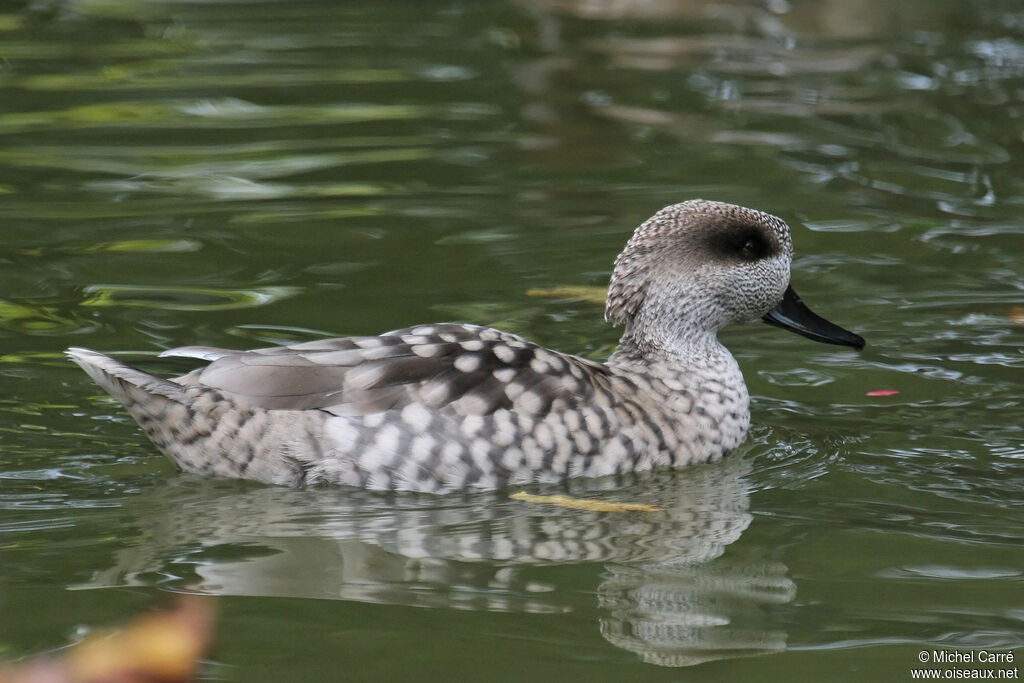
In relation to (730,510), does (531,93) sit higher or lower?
higher

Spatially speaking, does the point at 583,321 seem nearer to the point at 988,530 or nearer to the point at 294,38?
the point at 988,530

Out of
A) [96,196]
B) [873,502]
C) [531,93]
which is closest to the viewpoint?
[873,502]

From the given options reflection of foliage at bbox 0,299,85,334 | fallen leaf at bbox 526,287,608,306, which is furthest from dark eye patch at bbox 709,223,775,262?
reflection of foliage at bbox 0,299,85,334

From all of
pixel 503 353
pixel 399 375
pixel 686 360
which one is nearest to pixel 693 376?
pixel 686 360

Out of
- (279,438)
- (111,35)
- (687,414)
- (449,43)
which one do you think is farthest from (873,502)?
(111,35)

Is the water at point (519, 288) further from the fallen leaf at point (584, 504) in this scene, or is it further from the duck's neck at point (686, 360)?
the duck's neck at point (686, 360)

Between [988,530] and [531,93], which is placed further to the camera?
[531,93]

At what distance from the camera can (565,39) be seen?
50.4ft

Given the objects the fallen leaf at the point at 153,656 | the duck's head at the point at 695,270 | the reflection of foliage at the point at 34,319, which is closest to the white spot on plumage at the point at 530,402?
the duck's head at the point at 695,270

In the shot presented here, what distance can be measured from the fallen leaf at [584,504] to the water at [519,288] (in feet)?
0.28

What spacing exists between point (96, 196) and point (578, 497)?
17.9 feet

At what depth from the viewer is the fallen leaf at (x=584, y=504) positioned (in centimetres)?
604

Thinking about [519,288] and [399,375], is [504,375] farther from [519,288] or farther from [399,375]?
[519,288]

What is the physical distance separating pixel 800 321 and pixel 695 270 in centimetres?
62
